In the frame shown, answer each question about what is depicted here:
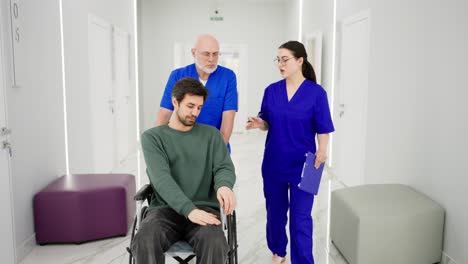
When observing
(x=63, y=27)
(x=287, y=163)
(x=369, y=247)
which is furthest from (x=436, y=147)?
Result: (x=63, y=27)

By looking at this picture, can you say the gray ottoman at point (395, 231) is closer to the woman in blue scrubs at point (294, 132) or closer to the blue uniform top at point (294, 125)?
the woman in blue scrubs at point (294, 132)

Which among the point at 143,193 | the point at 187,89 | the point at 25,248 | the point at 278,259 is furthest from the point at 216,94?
the point at 25,248

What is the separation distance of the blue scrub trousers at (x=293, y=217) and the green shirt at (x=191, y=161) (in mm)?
538

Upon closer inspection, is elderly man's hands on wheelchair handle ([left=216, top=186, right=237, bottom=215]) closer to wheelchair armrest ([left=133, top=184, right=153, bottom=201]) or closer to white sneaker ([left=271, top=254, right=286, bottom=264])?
wheelchair armrest ([left=133, top=184, right=153, bottom=201])

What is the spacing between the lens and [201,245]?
1.76 meters

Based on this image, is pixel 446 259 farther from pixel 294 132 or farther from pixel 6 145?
pixel 6 145

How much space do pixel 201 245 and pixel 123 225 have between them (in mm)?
1522

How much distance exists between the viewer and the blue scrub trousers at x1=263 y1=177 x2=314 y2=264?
237 cm

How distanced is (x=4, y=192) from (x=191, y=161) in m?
1.12

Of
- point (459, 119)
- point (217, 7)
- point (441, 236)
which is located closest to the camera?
point (459, 119)

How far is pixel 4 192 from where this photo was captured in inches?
90.6

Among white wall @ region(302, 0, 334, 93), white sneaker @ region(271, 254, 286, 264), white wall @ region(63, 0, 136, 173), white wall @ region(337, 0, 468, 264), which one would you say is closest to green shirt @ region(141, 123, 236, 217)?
white sneaker @ region(271, 254, 286, 264)

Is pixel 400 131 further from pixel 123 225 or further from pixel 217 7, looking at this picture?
pixel 217 7

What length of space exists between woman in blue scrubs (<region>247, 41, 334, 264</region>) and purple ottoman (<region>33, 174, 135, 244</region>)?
1.22 meters
